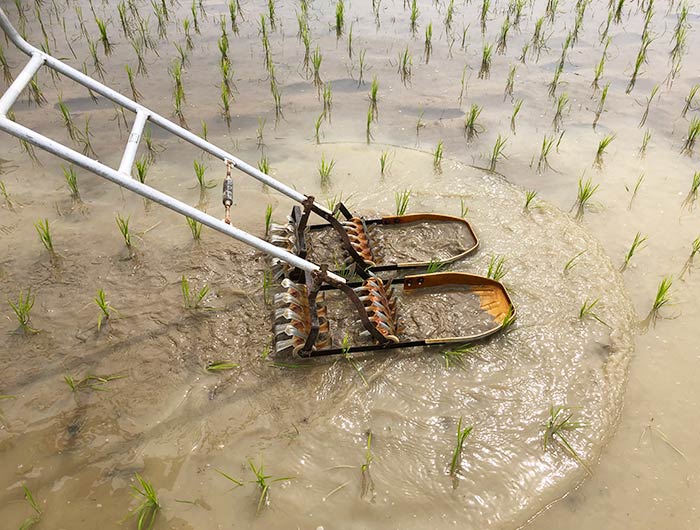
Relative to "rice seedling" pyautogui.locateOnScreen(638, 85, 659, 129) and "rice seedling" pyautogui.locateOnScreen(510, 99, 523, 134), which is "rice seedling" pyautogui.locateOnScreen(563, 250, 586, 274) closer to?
"rice seedling" pyautogui.locateOnScreen(510, 99, 523, 134)

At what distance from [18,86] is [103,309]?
139 centimetres

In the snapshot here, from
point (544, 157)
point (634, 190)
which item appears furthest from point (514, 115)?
point (634, 190)

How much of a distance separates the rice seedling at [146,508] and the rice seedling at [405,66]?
17.5 ft

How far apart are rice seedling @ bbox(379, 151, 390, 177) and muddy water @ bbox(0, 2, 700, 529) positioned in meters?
0.06

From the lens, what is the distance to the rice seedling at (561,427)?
104 inches

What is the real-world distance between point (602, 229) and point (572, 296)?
95 cm

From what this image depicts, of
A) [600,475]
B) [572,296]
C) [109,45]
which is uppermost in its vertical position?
[109,45]

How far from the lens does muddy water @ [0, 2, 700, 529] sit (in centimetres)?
246

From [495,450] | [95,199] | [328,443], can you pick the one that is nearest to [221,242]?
[95,199]

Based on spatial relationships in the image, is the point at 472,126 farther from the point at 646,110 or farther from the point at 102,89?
the point at 102,89

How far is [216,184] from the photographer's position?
454 centimetres

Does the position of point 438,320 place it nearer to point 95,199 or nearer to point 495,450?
point 495,450

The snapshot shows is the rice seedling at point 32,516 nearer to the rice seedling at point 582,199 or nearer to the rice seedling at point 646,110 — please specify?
the rice seedling at point 582,199

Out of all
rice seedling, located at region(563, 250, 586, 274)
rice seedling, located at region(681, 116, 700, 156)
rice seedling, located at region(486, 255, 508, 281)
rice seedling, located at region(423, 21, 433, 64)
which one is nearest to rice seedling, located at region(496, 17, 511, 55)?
rice seedling, located at region(423, 21, 433, 64)
